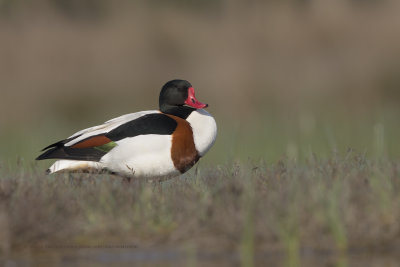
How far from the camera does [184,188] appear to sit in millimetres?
6016

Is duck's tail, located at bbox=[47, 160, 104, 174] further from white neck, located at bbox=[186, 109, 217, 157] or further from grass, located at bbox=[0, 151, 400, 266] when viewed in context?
grass, located at bbox=[0, 151, 400, 266]

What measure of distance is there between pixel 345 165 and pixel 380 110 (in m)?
5.53

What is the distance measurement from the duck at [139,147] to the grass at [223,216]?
1.03 m

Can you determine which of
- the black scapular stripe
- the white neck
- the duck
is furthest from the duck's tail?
the white neck

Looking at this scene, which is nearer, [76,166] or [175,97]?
[76,166]

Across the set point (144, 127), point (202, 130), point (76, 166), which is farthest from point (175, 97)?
point (76, 166)

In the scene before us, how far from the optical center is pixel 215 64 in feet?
43.2

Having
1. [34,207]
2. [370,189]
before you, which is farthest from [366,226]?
[34,207]

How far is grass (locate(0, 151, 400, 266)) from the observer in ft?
16.1

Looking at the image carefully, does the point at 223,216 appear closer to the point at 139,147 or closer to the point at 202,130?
the point at 139,147

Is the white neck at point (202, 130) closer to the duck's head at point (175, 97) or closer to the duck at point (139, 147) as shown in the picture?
the duck at point (139, 147)

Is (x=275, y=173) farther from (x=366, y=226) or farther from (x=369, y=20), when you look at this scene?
(x=369, y=20)

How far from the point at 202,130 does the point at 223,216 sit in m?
2.16

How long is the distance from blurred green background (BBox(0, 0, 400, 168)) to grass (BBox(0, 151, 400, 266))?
5678mm
